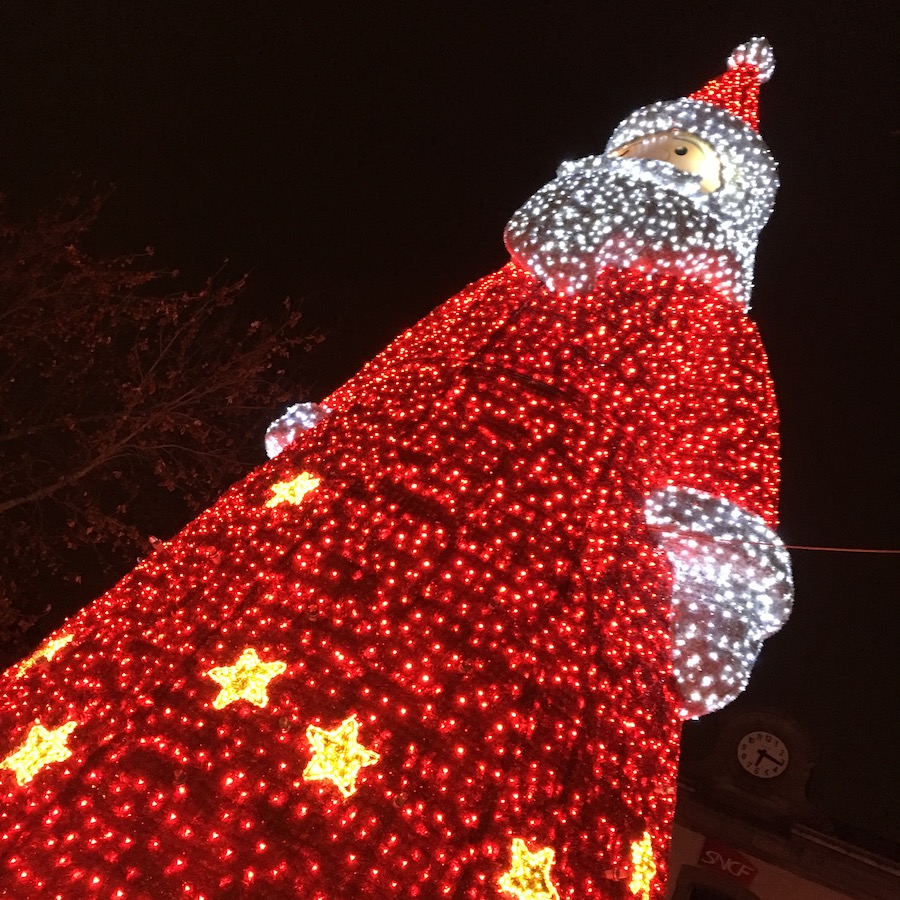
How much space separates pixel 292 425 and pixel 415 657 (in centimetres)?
207

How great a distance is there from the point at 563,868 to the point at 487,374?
2271 millimetres

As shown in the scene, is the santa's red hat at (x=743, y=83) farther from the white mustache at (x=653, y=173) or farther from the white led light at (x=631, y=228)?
the white led light at (x=631, y=228)

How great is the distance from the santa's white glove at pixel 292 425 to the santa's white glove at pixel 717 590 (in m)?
2.05

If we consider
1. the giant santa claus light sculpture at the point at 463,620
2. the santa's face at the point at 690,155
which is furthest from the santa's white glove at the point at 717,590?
the santa's face at the point at 690,155

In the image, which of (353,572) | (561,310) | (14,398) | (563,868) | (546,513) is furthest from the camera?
(14,398)

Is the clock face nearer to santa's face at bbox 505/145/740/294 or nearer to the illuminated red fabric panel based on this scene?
the illuminated red fabric panel

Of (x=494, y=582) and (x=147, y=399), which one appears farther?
(x=147, y=399)

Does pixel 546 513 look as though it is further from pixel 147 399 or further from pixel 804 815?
pixel 804 815

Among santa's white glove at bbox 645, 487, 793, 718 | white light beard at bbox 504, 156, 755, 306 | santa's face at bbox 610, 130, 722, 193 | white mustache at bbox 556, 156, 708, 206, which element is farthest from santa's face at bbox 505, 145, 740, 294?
santa's white glove at bbox 645, 487, 793, 718

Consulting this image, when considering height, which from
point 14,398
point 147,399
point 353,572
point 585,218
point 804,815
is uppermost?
point 585,218

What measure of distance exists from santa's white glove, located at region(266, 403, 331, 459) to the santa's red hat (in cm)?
348

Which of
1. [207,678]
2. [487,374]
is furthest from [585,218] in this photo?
[207,678]

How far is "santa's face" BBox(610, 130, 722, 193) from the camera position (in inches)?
216

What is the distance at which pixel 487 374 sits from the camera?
4320mm
